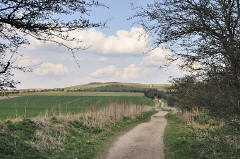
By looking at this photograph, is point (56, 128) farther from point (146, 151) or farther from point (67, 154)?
point (146, 151)

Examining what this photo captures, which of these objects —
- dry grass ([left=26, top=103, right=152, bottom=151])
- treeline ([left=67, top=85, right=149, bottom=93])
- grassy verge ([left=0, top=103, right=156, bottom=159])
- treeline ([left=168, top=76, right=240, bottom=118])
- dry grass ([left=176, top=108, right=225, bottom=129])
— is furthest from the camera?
treeline ([left=67, top=85, right=149, bottom=93])

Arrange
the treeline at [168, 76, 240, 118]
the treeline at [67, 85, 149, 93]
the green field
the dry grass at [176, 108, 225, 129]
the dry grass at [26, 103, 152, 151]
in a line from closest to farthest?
1. the treeline at [168, 76, 240, 118]
2. the dry grass at [176, 108, 225, 129]
3. the dry grass at [26, 103, 152, 151]
4. the green field
5. the treeline at [67, 85, 149, 93]

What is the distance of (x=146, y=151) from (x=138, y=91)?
110 metres

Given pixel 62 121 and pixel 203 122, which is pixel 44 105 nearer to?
pixel 62 121

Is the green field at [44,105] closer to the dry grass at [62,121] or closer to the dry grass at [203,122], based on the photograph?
the dry grass at [62,121]

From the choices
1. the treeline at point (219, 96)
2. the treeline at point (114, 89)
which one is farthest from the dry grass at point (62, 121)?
the treeline at point (114, 89)

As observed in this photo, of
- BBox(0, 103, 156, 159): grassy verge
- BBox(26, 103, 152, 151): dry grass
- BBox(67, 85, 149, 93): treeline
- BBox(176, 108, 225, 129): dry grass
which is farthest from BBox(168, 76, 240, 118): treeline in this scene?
BBox(67, 85, 149, 93): treeline

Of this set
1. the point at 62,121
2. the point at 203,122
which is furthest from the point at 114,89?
the point at 62,121

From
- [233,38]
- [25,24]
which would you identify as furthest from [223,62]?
[25,24]

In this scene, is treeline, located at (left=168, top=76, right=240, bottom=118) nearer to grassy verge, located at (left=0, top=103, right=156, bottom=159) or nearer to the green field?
grassy verge, located at (left=0, top=103, right=156, bottom=159)

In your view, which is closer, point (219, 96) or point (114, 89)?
point (219, 96)

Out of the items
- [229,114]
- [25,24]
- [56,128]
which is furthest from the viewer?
[56,128]

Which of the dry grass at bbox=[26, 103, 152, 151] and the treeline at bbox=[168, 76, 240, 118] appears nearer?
the treeline at bbox=[168, 76, 240, 118]

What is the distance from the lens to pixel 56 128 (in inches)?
564
